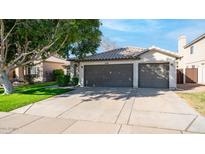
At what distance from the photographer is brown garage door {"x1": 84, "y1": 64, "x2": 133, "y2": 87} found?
15883 millimetres

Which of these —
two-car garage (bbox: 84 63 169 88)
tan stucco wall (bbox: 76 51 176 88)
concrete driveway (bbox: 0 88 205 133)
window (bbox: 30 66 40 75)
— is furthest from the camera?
window (bbox: 30 66 40 75)

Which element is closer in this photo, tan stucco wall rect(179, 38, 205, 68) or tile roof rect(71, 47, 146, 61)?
tile roof rect(71, 47, 146, 61)

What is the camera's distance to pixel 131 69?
51.7 ft

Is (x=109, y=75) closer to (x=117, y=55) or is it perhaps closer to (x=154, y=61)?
(x=117, y=55)

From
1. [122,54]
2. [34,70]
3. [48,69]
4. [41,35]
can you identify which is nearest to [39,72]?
[34,70]

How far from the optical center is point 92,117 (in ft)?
21.2

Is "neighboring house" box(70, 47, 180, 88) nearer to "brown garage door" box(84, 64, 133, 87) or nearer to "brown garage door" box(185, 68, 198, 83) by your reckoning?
"brown garage door" box(84, 64, 133, 87)

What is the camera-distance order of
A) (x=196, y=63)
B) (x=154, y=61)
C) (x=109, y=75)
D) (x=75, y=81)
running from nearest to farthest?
(x=154, y=61) < (x=109, y=75) < (x=75, y=81) < (x=196, y=63)

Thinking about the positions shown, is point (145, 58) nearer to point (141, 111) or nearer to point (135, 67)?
point (135, 67)

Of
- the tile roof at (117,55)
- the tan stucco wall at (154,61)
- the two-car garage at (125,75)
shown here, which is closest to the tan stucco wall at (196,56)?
the tan stucco wall at (154,61)

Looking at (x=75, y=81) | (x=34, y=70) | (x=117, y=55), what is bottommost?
(x=75, y=81)

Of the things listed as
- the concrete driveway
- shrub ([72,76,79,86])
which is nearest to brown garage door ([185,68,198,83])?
shrub ([72,76,79,86])

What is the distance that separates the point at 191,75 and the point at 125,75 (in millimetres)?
8810
